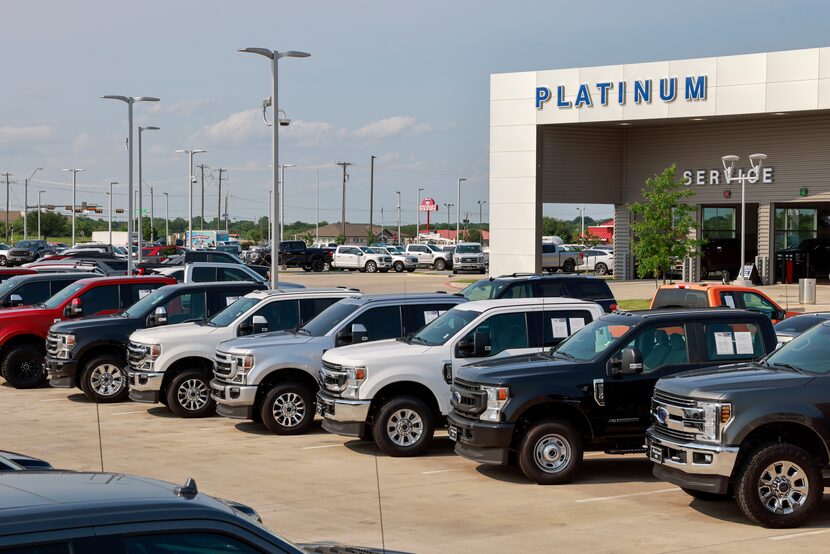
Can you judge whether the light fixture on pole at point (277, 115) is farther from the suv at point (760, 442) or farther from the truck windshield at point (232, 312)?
the suv at point (760, 442)

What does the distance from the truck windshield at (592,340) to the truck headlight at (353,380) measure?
2405 millimetres

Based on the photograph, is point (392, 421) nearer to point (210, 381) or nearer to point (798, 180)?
point (210, 381)

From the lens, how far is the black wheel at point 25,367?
68.5 feet

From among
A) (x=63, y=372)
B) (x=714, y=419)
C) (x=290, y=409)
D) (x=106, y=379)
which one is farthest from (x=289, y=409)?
(x=714, y=419)

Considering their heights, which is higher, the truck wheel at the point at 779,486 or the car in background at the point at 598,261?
the car in background at the point at 598,261

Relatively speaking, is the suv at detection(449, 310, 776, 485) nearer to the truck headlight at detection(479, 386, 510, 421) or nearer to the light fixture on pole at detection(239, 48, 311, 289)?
the truck headlight at detection(479, 386, 510, 421)

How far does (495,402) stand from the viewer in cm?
1198

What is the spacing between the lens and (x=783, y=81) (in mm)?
43406

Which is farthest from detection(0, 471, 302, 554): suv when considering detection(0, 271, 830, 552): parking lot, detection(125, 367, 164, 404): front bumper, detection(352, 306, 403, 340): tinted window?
detection(125, 367, 164, 404): front bumper

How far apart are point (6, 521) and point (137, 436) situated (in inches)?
498

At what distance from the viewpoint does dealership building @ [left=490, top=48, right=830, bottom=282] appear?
44406 mm

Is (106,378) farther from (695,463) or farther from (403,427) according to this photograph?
(695,463)

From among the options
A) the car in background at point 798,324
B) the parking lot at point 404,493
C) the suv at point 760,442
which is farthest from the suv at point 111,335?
the suv at point 760,442

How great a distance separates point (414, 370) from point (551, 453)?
2401mm
